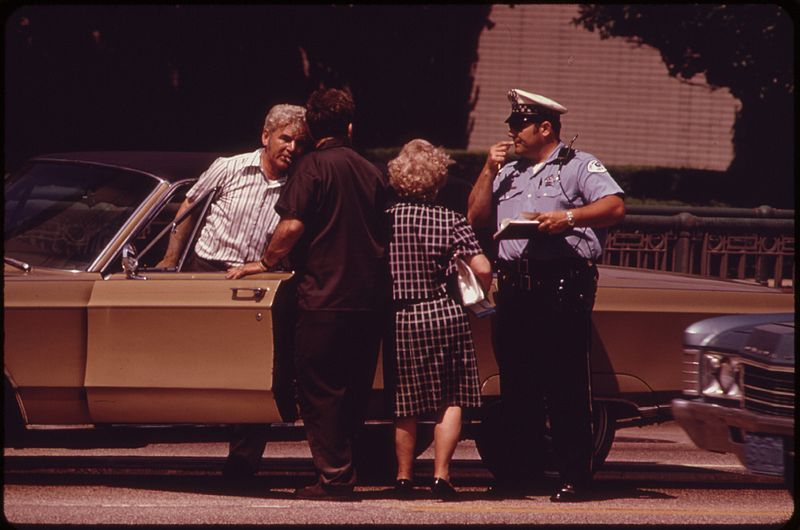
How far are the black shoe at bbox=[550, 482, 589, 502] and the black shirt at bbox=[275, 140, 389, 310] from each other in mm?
1326

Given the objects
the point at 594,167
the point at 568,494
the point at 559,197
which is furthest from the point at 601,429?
the point at 594,167

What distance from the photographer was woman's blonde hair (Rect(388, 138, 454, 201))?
8094 millimetres

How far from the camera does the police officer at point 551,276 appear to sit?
8031mm

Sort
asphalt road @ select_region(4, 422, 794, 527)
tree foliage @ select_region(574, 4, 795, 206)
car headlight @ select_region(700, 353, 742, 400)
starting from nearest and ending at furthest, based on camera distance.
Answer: car headlight @ select_region(700, 353, 742, 400) → asphalt road @ select_region(4, 422, 794, 527) → tree foliage @ select_region(574, 4, 795, 206)

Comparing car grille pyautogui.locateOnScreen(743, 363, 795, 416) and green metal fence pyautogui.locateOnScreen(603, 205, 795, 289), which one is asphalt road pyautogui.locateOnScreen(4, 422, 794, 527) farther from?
green metal fence pyautogui.locateOnScreen(603, 205, 795, 289)

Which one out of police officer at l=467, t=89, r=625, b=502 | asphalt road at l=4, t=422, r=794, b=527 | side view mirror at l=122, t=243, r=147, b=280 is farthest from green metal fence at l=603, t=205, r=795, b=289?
side view mirror at l=122, t=243, r=147, b=280

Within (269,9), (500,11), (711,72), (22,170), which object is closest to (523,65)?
(500,11)

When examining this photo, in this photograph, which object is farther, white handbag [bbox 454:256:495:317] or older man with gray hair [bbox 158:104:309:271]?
older man with gray hair [bbox 158:104:309:271]

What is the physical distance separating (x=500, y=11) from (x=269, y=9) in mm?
8473

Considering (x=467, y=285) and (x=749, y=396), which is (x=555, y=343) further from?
(x=749, y=396)

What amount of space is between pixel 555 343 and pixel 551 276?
351 millimetres

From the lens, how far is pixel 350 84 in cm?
2623

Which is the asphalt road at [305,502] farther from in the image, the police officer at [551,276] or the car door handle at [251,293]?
the car door handle at [251,293]

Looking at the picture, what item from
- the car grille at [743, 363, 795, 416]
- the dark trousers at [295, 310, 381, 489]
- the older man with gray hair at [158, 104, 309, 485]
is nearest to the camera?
the car grille at [743, 363, 795, 416]
